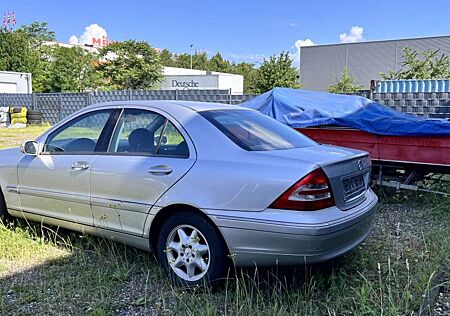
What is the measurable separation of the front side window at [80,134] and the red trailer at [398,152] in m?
3.70

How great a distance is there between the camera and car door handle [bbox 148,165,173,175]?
342 cm

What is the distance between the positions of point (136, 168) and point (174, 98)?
12.5 m

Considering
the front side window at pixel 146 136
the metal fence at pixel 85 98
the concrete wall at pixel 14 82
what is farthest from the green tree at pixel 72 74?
the front side window at pixel 146 136

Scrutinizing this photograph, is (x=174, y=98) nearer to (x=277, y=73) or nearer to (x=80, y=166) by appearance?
(x=80, y=166)

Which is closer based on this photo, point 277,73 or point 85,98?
point 85,98

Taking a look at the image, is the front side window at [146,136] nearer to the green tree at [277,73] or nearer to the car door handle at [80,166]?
the car door handle at [80,166]

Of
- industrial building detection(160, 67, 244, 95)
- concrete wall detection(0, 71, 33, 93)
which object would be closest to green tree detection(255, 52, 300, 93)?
industrial building detection(160, 67, 244, 95)

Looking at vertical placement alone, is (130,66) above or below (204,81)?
above

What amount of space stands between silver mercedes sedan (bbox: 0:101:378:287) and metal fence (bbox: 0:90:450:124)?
8668mm

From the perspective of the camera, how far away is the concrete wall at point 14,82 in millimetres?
28656

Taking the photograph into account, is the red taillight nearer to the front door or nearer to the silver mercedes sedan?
the silver mercedes sedan

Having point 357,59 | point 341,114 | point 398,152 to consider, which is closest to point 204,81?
point 357,59

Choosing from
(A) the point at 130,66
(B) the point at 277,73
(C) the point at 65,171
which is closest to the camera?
(C) the point at 65,171

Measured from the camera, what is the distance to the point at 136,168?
361cm
